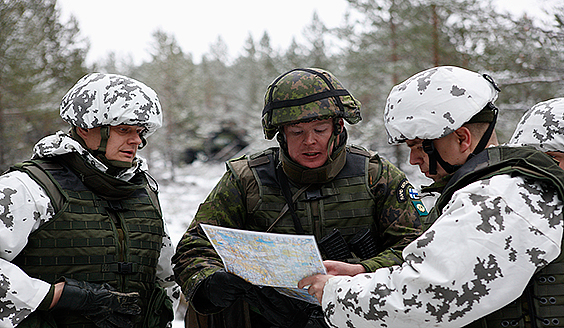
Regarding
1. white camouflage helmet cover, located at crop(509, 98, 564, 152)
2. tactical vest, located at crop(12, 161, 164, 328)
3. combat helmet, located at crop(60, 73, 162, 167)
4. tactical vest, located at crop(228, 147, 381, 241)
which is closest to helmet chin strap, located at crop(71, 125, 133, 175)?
combat helmet, located at crop(60, 73, 162, 167)

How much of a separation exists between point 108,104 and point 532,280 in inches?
95.6

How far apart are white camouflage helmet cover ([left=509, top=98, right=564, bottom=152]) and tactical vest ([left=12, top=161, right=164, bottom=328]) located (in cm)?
259

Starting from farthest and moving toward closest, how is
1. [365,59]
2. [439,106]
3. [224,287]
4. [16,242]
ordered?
[365,59], [224,287], [16,242], [439,106]

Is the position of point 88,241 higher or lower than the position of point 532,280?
higher

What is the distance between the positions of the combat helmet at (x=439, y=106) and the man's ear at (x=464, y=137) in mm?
40

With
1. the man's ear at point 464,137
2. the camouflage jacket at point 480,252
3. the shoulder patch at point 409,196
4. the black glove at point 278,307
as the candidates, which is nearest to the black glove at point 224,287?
the black glove at point 278,307

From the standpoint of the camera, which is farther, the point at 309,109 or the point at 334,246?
the point at 309,109

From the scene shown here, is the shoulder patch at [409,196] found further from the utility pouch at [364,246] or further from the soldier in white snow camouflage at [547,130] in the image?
the soldier in white snow camouflage at [547,130]

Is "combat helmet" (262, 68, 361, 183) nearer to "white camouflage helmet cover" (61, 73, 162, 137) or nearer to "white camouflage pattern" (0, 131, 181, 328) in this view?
"white camouflage helmet cover" (61, 73, 162, 137)

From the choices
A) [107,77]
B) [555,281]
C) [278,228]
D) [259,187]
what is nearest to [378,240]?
[278,228]

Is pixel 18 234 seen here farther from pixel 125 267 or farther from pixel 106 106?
pixel 106 106

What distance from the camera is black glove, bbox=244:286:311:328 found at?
2.48 metres

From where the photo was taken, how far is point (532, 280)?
5.75ft

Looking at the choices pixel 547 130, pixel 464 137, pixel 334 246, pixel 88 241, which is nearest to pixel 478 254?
pixel 464 137
